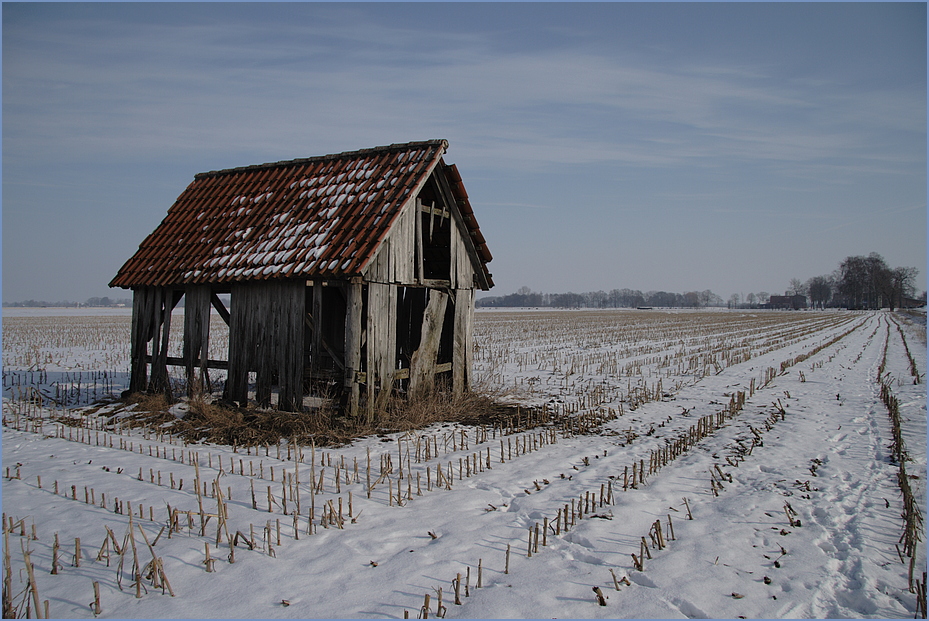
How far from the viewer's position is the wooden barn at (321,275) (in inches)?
400

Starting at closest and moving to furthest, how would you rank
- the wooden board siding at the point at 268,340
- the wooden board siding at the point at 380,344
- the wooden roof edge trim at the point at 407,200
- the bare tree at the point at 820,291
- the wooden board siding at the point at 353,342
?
1. the wooden roof edge trim at the point at 407,200
2. the wooden board siding at the point at 353,342
3. the wooden board siding at the point at 380,344
4. the wooden board siding at the point at 268,340
5. the bare tree at the point at 820,291

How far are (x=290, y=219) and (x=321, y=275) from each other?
259cm

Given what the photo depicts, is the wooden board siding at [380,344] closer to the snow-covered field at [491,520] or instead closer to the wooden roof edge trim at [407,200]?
the wooden roof edge trim at [407,200]

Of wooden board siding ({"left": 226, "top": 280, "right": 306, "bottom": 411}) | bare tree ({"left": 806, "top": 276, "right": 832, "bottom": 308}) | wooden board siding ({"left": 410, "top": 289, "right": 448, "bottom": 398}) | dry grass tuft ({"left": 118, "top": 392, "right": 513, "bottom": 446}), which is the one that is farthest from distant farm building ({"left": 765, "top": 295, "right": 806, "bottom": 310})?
wooden board siding ({"left": 226, "top": 280, "right": 306, "bottom": 411})

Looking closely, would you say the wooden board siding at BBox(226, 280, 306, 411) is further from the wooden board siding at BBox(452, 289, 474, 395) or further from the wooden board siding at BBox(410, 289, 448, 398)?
the wooden board siding at BBox(452, 289, 474, 395)

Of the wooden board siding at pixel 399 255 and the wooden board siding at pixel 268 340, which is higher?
the wooden board siding at pixel 399 255

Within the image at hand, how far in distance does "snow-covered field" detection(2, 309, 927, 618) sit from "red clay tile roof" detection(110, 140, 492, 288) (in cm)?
324

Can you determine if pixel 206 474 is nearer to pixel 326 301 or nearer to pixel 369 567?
pixel 369 567

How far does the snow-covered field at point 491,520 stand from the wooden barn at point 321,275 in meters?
1.89

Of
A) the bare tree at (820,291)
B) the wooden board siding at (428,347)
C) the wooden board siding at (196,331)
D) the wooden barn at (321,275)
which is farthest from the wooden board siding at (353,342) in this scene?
the bare tree at (820,291)

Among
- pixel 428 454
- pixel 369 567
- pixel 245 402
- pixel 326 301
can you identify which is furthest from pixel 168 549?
pixel 326 301

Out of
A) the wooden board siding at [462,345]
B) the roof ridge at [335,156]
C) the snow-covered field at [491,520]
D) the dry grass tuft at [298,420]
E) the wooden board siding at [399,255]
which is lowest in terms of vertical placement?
the snow-covered field at [491,520]

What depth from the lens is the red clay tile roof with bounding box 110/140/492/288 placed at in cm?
1020

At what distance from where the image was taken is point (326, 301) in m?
13.4
